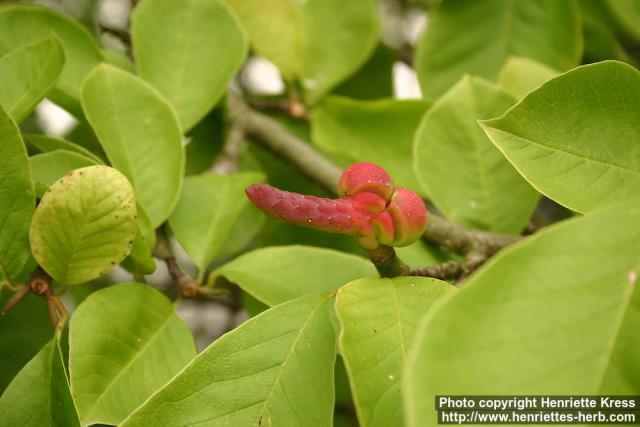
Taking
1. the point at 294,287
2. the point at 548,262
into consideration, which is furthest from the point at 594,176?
the point at 294,287

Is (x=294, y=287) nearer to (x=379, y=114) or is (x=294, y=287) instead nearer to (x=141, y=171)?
(x=141, y=171)

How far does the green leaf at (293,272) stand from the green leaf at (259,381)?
0.21 feet

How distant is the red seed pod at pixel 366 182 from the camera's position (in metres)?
0.47

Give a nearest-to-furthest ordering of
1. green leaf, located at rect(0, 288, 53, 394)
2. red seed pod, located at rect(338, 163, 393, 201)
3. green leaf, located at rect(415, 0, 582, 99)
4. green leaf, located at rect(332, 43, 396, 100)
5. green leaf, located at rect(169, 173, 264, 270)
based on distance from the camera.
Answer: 1. red seed pod, located at rect(338, 163, 393, 201)
2. green leaf, located at rect(169, 173, 264, 270)
3. green leaf, located at rect(0, 288, 53, 394)
4. green leaf, located at rect(415, 0, 582, 99)
5. green leaf, located at rect(332, 43, 396, 100)

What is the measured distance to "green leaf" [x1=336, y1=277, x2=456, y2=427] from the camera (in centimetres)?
43

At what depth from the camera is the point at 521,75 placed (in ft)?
2.56

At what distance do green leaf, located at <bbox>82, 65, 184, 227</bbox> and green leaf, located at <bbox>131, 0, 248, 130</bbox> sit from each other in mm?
84

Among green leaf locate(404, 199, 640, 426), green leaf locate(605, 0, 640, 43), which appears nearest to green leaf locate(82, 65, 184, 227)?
green leaf locate(404, 199, 640, 426)

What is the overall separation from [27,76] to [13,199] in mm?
113

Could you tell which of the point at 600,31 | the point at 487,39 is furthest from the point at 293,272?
the point at 600,31

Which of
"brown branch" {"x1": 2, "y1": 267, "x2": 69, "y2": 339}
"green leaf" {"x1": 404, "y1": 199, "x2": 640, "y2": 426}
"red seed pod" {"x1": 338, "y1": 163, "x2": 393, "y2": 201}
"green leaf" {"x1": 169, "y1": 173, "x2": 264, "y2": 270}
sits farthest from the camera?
"green leaf" {"x1": 169, "y1": 173, "x2": 264, "y2": 270}

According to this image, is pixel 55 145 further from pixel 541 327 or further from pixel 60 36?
pixel 541 327

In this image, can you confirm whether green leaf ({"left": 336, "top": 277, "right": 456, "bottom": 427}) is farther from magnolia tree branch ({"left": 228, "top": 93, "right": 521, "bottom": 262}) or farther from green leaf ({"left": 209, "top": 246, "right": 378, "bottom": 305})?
magnolia tree branch ({"left": 228, "top": 93, "right": 521, "bottom": 262})

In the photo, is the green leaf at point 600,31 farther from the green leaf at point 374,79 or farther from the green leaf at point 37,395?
the green leaf at point 37,395
